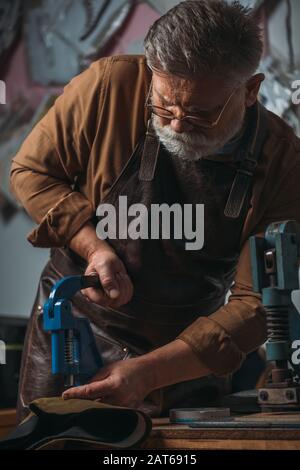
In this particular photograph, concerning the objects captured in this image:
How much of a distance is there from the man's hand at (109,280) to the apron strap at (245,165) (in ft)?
0.58

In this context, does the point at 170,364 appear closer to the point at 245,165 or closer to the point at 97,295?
the point at 97,295

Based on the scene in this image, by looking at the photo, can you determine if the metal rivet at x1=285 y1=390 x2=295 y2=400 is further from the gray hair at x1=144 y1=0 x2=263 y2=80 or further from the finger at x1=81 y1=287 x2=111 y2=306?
the gray hair at x1=144 y1=0 x2=263 y2=80

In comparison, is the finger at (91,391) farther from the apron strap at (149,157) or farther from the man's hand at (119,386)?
the apron strap at (149,157)

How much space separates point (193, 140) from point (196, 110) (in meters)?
0.05

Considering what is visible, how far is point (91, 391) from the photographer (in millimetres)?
1045

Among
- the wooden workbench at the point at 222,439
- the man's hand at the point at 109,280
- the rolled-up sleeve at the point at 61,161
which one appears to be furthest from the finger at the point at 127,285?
the wooden workbench at the point at 222,439

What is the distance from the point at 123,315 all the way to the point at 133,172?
0.20 m

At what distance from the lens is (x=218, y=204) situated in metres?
1.24

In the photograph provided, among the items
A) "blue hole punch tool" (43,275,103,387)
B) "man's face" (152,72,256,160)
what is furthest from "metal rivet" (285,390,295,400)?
"man's face" (152,72,256,160)

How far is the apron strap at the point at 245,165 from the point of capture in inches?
47.9

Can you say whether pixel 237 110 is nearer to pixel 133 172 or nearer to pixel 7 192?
pixel 133 172

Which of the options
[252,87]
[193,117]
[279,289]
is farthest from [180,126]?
[279,289]

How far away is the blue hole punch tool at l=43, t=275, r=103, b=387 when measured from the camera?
1.08 m
